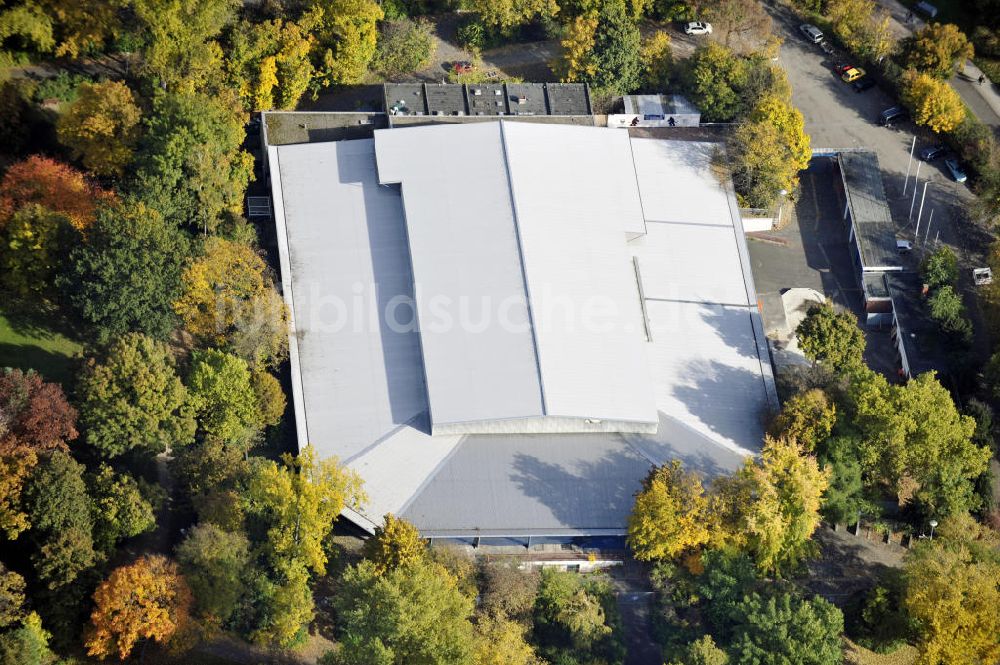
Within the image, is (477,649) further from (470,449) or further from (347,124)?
(347,124)

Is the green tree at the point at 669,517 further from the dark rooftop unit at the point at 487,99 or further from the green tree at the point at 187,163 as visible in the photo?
the green tree at the point at 187,163

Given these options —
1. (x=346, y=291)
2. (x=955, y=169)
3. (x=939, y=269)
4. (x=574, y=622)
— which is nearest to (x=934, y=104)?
(x=955, y=169)

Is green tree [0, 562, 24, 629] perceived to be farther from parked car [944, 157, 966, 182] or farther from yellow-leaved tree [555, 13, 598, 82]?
parked car [944, 157, 966, 182]

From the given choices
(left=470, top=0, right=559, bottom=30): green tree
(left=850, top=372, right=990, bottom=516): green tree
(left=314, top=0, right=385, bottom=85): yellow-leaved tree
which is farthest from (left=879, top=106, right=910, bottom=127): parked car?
(left=314, top=0, right=385, bottom=85): yellow-leaved tree

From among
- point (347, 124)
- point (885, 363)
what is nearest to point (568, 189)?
point (347, 124)

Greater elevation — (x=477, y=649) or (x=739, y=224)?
(x=739, y=224)

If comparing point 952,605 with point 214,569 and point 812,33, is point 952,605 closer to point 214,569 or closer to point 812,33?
point 214,569

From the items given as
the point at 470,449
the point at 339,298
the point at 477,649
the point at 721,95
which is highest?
the point at 721,95
